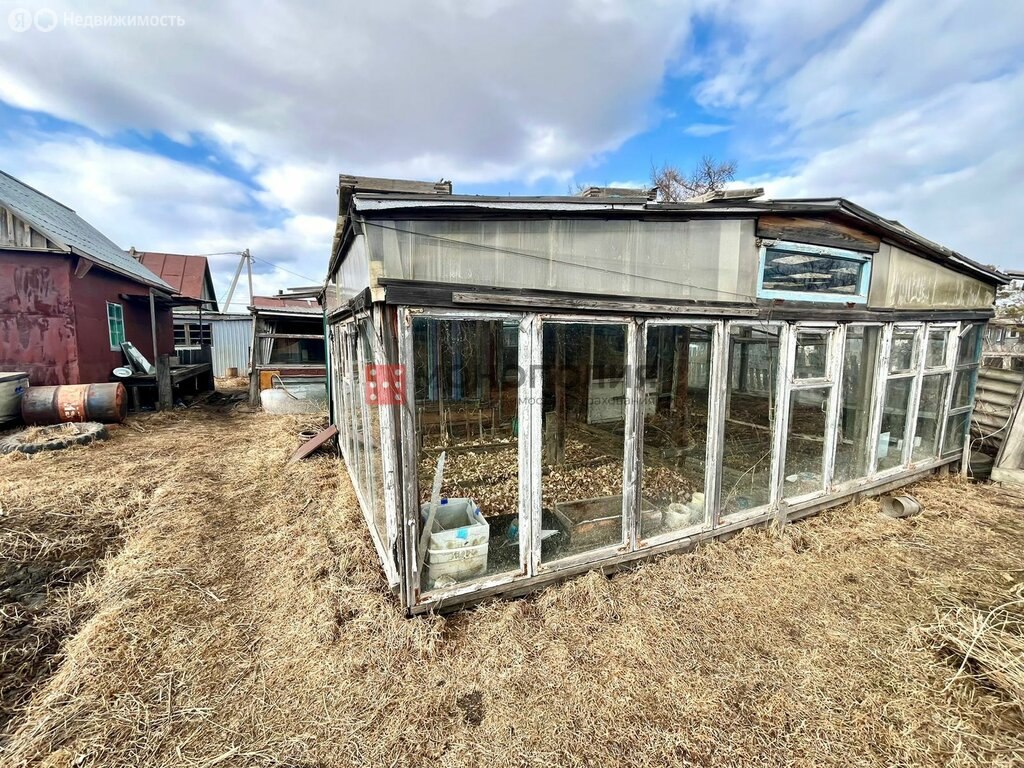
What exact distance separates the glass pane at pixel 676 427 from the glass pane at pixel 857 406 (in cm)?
159

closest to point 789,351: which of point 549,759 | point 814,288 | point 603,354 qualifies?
point 814,288

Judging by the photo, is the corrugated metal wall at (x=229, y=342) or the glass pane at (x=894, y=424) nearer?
the glass pane at (x=894, y=424)

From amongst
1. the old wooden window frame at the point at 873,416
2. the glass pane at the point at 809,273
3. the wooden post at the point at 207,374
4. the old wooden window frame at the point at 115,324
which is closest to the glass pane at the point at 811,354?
the old wooden window frame at the point at 873,416

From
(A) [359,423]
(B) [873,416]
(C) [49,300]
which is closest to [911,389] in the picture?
(B) [873,416]

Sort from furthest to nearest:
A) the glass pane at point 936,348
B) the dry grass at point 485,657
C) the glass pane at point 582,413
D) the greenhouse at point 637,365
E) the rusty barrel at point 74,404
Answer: the rusty barrel at point 74,404 < the glass pane at point 936,348 < the glass pane at point 582,413 < the greenhouse at point 637,365 < the dry grass at point 485,657

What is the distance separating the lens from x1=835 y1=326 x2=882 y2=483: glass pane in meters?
4.89

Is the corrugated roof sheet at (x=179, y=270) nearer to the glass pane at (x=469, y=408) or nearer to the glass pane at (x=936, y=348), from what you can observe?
the glass pane at (x=469, y=408)

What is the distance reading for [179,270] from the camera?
1977 cm

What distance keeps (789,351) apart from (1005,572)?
2490 mm

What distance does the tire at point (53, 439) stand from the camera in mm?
6121

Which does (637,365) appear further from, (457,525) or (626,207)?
(457,525)

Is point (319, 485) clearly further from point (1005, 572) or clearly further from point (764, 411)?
point (1005, 572)

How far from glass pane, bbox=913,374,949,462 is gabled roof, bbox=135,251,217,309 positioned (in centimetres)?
2400

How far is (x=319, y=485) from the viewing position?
5.60 meters
